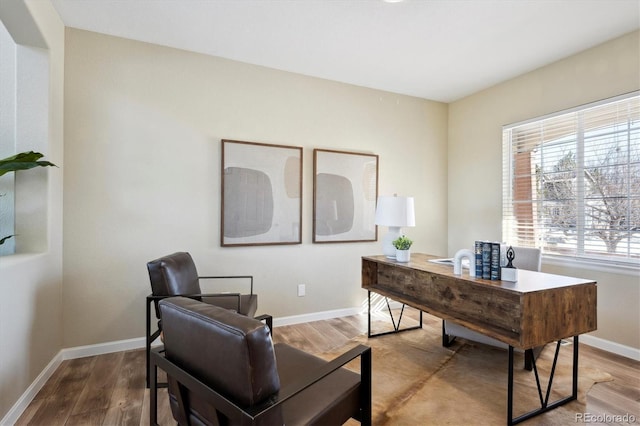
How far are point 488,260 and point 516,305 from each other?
32cm

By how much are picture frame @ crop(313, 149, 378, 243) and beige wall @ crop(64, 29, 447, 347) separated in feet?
0.35

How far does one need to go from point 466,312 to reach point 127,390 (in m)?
2.38

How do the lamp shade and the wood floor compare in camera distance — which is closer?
the wood floor

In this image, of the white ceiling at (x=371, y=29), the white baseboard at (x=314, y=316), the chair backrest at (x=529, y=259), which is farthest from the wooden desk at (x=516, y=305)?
the white ceiling at (x=371, y=29)

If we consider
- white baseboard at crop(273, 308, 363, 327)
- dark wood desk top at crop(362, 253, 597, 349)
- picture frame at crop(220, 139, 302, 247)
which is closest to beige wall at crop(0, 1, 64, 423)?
picture frame at crop(220, 139, 302, 247)

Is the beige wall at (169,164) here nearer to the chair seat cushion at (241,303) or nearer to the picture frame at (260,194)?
the picture frame at (260,194)

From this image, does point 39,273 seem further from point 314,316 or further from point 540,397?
point 540,397

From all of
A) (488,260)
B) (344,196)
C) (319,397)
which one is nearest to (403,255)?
(488,260)

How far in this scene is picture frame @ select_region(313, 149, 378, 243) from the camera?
359 cm

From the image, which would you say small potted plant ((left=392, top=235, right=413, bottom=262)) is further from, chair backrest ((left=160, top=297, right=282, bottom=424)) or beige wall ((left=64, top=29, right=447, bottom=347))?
chair backrest ((left=160, top=297, right=282, bottom=424))

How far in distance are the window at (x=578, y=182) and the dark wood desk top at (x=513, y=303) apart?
1259 millimetres

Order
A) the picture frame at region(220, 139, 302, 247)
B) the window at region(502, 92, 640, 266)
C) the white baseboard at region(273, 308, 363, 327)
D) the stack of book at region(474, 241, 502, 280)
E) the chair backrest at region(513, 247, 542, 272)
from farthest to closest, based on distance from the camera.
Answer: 1. the white baseboard at region(273, 308, 363, 327)
2. the picture frame at region(220, 139, 302, 247)
3. the window at region(502, 92, 640, 266)
4. the chair backrest at region(513, 247, 542, 272)
5. the stack of book at region(474, 241, 502, 280)

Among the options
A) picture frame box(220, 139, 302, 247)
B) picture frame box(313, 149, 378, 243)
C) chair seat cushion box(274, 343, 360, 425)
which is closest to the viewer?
chair seat cushion box(274, 343, 360, 425)

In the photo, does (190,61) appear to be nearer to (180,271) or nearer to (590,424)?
(180,271)
